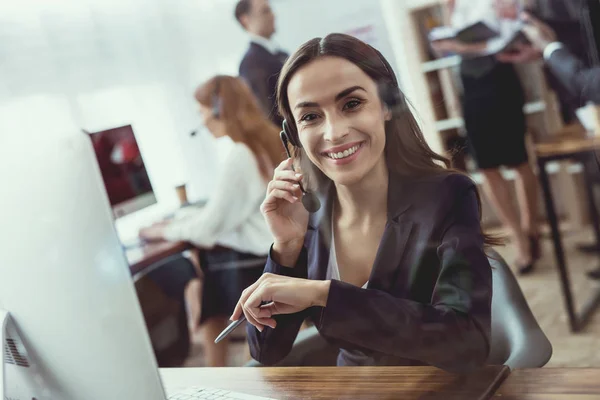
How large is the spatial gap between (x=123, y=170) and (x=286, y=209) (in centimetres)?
56

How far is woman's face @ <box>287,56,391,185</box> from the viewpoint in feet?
3.78

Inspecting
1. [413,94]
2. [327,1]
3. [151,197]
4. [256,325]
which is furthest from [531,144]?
[151,197]

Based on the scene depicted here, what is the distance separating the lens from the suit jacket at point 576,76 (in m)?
1.13

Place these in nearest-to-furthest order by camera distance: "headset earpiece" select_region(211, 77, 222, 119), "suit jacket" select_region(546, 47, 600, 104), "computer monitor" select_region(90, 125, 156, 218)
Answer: "suit jacket" select_region(546, 47, 600, 104) → "headset earpiece" select_region(211, 77, 222, 119) → "computer monitor" select_region(90, 125, 156, 218)

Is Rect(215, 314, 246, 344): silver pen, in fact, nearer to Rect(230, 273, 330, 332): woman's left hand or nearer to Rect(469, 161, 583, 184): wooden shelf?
Rect(230, 273, 330, 332): woman's left hand

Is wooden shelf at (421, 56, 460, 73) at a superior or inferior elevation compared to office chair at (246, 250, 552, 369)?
superior

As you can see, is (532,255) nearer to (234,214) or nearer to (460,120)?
(460,120)

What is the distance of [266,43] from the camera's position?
1.32 metres

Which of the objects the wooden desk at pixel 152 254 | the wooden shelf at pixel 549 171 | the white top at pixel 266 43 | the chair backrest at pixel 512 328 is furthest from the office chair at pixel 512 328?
the wooden desk at pixel 152 254

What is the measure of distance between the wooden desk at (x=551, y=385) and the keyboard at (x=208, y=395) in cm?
42

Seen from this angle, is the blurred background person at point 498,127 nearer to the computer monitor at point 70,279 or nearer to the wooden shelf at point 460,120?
the wooden shelf at point 460,120

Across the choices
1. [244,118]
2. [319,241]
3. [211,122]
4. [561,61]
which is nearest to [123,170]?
[211,122]

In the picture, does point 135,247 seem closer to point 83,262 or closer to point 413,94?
point 83,262

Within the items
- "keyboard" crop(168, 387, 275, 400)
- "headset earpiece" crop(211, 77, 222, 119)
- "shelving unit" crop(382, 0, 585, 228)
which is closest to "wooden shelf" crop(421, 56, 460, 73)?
"shelving unit" crop(382, 0, 585, 228)
